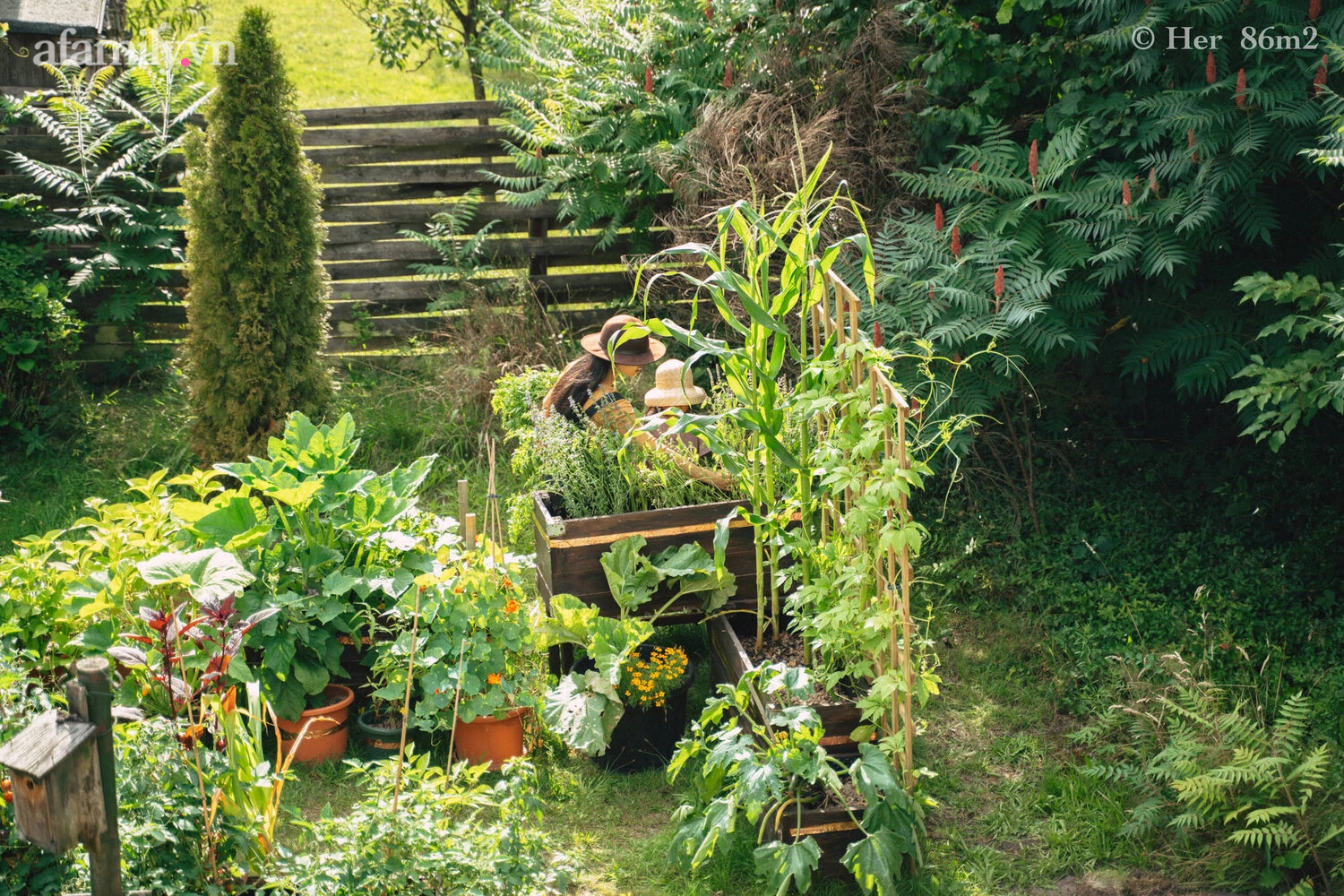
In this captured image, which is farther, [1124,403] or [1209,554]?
[1124,403]

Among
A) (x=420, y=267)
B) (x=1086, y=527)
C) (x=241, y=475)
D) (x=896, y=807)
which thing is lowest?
(x=896, y=807)

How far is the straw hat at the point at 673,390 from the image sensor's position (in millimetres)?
→ 4234

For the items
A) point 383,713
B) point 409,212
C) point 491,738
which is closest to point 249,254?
point 409,212

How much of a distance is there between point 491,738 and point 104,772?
6.31 feet

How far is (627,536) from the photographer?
4141 mm

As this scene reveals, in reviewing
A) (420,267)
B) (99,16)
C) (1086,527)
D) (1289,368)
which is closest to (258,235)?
(420,267)

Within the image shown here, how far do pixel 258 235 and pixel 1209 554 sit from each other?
5.06m

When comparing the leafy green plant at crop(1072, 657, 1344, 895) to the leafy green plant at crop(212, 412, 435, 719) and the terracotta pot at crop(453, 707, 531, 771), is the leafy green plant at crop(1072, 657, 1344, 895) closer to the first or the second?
the terracotta pot at crop(453, 707, 531, 771)

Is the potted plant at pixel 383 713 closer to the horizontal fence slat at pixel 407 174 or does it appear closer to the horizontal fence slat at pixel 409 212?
the horizontal fence slat at pixel 409 212

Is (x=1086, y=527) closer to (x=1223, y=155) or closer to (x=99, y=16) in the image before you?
(x=1223, y=155)

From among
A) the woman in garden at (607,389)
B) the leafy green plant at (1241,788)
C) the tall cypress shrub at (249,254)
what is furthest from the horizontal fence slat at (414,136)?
the leafy green plant at (1241,788)

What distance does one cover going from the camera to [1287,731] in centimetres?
341

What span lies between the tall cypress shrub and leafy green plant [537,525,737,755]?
289 cm

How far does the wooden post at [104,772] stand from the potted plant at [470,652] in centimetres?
150
